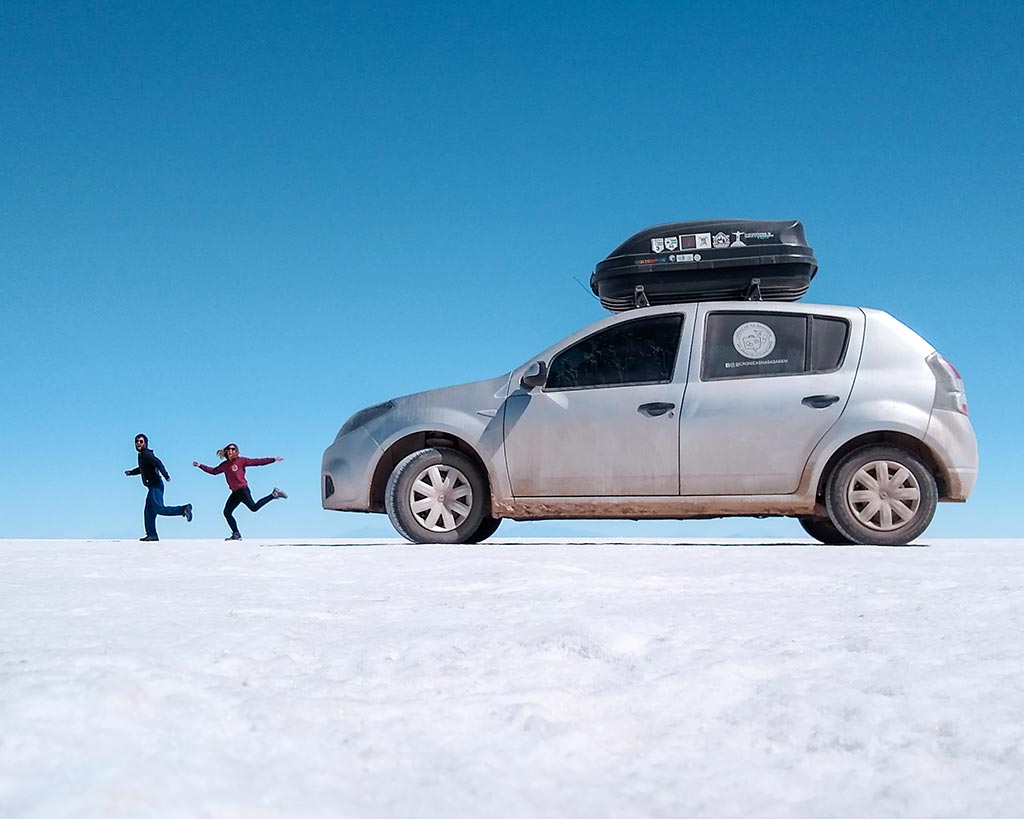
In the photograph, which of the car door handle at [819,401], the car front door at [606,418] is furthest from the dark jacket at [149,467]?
the car door handle at [819,401]

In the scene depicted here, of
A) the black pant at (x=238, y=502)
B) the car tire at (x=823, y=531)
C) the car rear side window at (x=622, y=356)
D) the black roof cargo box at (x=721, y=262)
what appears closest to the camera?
the car rear side window at (x=622, y=356)

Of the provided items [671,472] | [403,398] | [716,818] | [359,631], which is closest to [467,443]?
[403,398]

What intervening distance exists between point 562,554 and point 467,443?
1.81 m

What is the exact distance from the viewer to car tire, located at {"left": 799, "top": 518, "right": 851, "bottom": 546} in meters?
7.53

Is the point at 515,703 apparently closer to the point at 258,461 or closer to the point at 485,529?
the point at 485,529

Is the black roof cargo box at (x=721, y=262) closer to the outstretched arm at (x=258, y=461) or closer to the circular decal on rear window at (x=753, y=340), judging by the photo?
the circular decal on rear window at (x=753, y=340)

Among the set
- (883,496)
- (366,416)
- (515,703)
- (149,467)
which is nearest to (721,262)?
(883,496)

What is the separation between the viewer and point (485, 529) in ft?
24.8

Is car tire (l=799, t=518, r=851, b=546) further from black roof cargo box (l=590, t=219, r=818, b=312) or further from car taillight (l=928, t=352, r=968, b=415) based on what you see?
black roof cargo box (l=590, t=219, r=818, b=312)

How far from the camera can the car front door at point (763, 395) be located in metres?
6.62

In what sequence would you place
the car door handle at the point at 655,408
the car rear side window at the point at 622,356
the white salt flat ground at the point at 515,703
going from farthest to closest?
the car rear side window at the point at 622,356, the car door handle at the point at 655,408, the white salt flat ground at the point at 515,703

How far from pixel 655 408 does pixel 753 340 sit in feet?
2.89

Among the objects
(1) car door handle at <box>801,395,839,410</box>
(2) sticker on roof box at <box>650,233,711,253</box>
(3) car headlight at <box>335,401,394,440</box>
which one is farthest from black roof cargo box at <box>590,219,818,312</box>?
(3) car headlight at <box>335,401,394,440</box>

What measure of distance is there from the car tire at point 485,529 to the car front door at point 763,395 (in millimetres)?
1611
